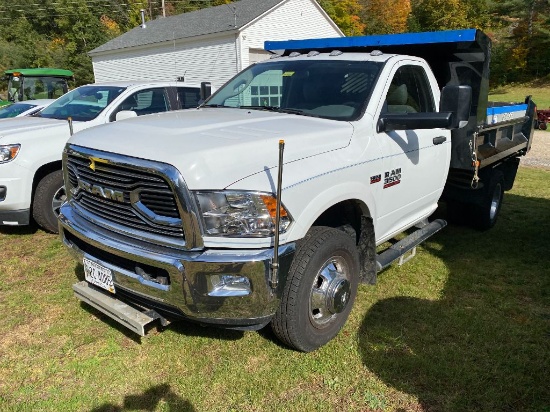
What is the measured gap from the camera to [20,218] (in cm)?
521

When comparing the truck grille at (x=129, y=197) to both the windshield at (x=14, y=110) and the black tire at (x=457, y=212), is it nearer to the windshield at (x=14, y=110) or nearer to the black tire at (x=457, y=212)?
the black tire at (x=457, y=212)

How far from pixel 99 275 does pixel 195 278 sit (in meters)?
0.91

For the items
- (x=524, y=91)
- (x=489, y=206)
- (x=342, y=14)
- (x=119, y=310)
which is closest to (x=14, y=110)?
(x=119, y=310)

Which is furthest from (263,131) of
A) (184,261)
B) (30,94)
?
(30,94)

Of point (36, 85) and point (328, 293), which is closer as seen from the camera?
point (328, 293)

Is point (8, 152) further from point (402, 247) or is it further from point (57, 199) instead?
point (402, 247)

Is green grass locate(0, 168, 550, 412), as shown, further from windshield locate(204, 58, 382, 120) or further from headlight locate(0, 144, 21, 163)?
windshield locate(204, 58, 382, 120)

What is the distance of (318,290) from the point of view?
3.20 metres

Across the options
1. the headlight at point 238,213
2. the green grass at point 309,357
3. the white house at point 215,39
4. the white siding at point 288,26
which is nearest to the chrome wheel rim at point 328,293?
the green grass at point 309,357

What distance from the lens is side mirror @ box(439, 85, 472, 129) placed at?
3326 mm

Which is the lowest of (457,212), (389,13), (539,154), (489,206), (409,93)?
(539,154)

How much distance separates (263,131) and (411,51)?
2.90 meters

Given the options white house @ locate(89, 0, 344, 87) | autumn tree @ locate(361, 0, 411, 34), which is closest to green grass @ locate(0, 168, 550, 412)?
white house @ locate(89, 0, 344, 87)

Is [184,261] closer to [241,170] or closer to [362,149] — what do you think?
[241,170]
